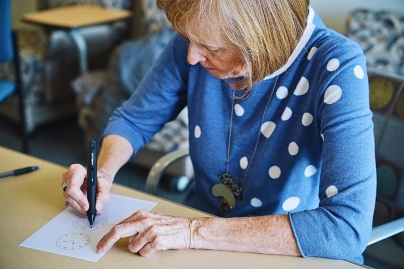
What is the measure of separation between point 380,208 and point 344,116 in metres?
0.41

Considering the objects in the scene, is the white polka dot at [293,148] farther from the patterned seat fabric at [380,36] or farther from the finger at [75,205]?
the patterned seat fabric at [380,36]

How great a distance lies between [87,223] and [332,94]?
568mm

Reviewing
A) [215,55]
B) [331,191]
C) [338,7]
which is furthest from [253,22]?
[338,7]

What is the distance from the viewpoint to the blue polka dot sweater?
0.91m

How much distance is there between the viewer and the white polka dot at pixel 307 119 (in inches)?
43.1

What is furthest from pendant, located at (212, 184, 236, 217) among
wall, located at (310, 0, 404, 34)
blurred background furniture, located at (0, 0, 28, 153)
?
wall, located at (310, 0, 404, 34)

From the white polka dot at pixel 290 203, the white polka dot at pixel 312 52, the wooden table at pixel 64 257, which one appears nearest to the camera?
the wooden table at pixel 64 257

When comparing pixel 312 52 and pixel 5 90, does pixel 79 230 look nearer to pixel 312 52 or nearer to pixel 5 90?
pixel 312 52

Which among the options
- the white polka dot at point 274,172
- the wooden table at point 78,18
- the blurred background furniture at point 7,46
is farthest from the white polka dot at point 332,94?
the wooden table at point 78,18

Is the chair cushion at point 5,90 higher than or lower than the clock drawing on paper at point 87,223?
lower

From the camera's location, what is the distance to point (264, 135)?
1175 mm

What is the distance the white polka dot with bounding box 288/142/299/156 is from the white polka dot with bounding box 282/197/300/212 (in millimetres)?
118

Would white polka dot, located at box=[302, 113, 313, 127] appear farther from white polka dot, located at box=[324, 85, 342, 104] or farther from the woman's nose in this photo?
the woman's nose

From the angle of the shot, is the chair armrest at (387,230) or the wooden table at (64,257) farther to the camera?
the chair armrest at (387,230)
